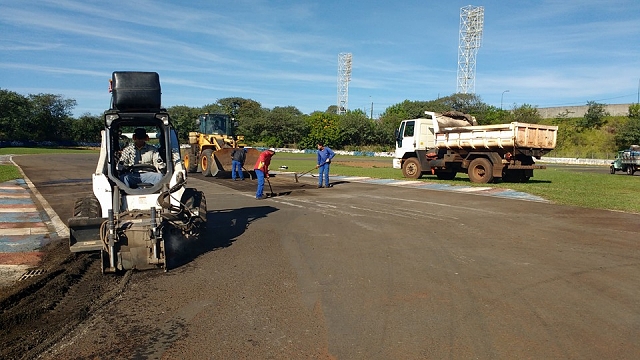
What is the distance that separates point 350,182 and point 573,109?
6638 centimetres

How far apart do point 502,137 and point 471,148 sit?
158 centimetres

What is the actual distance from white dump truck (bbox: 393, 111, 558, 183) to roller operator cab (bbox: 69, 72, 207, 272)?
14.6m

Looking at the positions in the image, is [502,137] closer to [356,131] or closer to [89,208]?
[89,208]

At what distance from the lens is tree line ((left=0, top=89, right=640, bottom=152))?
6378cm

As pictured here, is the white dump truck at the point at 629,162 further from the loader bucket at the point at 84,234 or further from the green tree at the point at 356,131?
the green tree at the point at 356,131

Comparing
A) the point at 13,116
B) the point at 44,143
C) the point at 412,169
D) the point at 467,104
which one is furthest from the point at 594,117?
the point at 13,116

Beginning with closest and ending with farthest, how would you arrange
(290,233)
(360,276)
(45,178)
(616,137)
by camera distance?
(360,276), (290,233), (45,178), (616,137)

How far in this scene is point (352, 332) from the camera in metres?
4.44

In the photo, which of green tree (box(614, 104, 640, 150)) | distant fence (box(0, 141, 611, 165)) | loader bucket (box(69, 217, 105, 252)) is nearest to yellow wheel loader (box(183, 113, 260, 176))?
loader bucket (box(69, 217, 105, 252))

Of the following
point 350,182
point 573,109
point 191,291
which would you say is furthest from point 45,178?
point 573,109

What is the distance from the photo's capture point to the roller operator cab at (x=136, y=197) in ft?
20.5

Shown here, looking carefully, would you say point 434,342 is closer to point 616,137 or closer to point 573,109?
point 616,137

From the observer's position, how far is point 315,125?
256 feet

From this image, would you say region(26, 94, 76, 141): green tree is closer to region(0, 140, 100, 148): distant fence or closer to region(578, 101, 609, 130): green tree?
region(0, 140, 100, 148): distant fence
